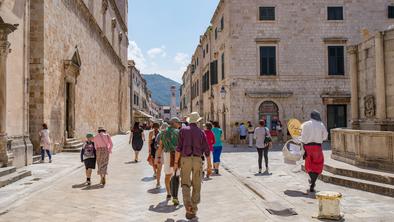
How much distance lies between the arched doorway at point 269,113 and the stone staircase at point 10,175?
635 inches

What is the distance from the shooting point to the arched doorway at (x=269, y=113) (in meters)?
24.2

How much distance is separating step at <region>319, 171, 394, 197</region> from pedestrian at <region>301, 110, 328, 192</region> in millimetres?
1049

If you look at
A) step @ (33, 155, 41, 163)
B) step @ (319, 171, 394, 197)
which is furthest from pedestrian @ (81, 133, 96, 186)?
step @ (319, 171, 394, 197)

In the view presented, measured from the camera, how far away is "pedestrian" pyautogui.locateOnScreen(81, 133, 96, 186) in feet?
31.8

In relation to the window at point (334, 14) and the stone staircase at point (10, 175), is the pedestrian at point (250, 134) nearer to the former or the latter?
the window at point (334, 14)

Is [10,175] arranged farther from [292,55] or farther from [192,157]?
[292,55]

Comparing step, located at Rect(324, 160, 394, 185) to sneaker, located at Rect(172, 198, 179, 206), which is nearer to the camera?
sneaker, located at Rect(172, 198, 179, 206)

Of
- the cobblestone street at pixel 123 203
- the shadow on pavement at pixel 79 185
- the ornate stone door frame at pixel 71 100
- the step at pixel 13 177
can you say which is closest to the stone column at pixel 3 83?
the step at pixel 13 177

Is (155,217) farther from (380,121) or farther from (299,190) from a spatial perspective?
(380,121)

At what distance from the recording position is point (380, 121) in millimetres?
10242

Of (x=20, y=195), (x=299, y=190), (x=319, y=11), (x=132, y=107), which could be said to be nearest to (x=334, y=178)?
(x=299, y=190)

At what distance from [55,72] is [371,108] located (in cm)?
1299

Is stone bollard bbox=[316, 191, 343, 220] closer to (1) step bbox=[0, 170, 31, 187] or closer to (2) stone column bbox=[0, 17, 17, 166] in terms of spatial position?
(1) step bbox=[0, 170, 31, 187]

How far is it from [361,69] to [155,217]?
828cm
